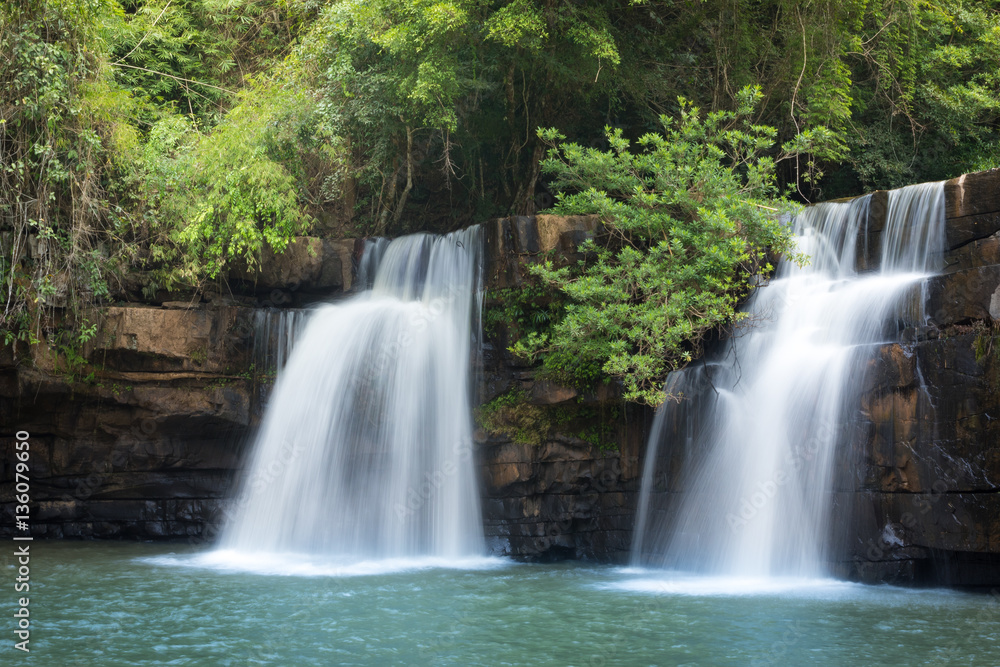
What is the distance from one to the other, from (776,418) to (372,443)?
19.5 ft

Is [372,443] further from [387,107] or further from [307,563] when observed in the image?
[387,107]

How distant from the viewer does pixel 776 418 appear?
10.6m

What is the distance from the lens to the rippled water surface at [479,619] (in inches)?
266

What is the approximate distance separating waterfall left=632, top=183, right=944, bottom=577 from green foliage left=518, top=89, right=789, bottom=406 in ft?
2.00

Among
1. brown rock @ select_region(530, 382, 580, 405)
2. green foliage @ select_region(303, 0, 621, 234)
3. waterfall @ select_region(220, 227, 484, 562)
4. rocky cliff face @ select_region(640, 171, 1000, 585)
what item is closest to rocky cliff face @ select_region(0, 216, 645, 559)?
brown rock @ select_region(530, 382, 580, 405)

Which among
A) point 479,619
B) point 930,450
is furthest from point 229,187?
point 930,450

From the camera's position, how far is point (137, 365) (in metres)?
13.2

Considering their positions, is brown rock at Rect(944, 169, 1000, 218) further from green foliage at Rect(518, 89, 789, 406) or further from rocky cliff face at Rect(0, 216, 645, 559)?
rocky cliff face at Rect(0, 216, 645, 559)

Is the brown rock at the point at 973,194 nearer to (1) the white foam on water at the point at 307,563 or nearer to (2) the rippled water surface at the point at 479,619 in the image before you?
(2) the rippled water surface at the point at 479,619

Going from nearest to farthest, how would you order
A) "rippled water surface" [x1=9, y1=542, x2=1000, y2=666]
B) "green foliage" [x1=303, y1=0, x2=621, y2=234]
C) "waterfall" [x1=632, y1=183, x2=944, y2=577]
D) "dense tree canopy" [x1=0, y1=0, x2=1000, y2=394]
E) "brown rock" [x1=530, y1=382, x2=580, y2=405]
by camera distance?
"rippled water surface" [x1=9, y1=542, x2=1000, y2=666] < "waterfall" [x1=632, y1=183, x2=944, y2=577] < "brown rock" [x1=530, y1=382, x2=580, y2=405] < "dense tree canopy" [x1=0, y1=0, x2=1000, y2=394] < "green foliage" [x1=303, y1=0, x2=621, y2=234]

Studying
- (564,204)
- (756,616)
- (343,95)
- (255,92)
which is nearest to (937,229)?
(564,204)

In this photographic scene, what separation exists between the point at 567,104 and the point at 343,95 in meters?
4.44

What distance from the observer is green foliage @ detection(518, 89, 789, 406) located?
11305mm

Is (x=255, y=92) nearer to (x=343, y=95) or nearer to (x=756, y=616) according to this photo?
(x=343, y=95)
